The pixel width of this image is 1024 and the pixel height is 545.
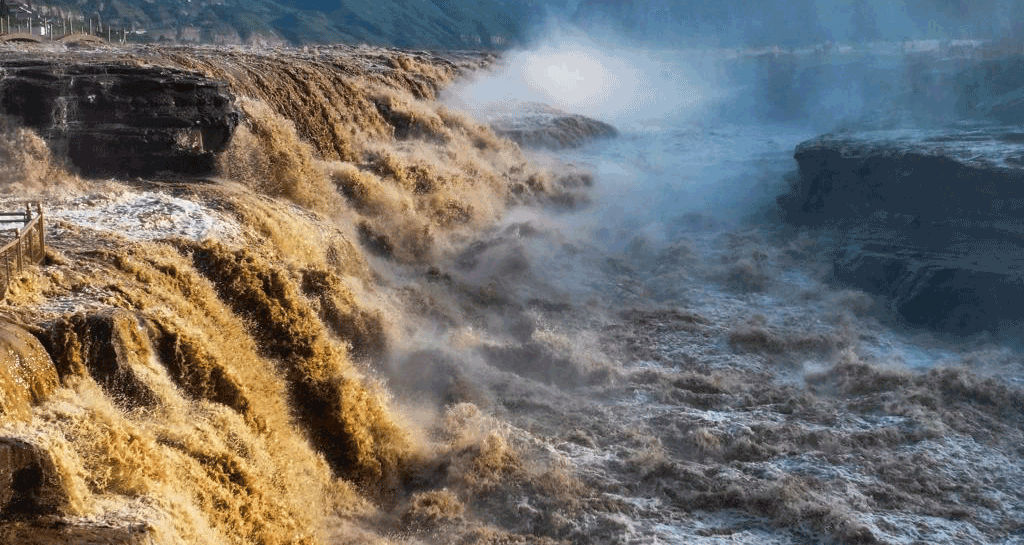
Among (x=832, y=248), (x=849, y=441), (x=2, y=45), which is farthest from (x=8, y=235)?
(x=832, y=248)

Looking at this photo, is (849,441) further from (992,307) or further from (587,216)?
(587,216)

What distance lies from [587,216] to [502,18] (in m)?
66.2

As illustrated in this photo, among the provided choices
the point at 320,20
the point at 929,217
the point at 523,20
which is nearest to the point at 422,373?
the point at 929,217

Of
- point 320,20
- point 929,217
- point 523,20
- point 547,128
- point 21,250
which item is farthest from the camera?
point 523,20

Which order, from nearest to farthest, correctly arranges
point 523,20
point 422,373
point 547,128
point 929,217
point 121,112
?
point 422,373, point 121,112, point 929,217, point 547,128, point 523,20

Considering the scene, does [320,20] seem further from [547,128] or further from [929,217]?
[929,217]

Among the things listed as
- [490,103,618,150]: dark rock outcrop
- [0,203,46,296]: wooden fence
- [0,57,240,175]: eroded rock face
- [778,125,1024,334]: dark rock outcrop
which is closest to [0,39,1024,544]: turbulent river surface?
[0,203,46,296]: wooden fence

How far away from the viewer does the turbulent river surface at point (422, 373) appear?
20.6 feet

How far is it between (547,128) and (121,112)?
1284 cm

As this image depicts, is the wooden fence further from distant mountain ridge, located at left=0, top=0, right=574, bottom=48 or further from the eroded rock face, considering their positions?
distant mountain ridge, located at left=0, top=0, right=574, bottom=48

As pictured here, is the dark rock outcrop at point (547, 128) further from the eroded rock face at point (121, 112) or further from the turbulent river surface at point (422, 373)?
the eroded rock face at point (121, 112)

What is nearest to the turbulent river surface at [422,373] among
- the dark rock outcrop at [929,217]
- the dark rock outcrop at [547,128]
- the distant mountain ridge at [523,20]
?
the dark rock outcrop at [929,217]

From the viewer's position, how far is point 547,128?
2312 centimetres

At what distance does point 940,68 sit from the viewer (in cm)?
3038
